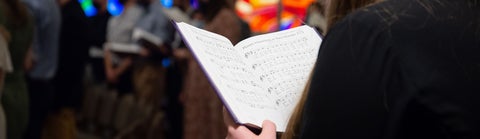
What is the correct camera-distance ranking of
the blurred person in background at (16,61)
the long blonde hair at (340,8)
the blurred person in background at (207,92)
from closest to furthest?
the long blonde hair at (340,8) → the blurred person in background at (16,61) → the blurred person in background at (207,92)

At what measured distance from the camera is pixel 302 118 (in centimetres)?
132

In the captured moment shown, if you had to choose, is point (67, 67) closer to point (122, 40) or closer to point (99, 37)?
point (122, 40)

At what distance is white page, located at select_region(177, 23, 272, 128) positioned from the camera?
1.39 metres

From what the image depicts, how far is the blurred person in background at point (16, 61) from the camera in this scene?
394 centimetres

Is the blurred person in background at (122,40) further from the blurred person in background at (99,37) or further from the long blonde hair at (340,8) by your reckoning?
the long blonde hair at (340,8)

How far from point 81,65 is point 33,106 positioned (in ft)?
1.88

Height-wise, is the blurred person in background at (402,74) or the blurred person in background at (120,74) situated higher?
the blurred person in background at (402,74)

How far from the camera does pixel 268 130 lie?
140 cm

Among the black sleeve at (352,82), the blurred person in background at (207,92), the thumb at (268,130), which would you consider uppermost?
the black sleeve at (352,82)

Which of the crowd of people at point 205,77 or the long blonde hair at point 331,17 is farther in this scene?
the long blonde hair at point 331,17

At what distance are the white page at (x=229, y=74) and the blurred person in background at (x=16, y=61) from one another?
8.44 feet

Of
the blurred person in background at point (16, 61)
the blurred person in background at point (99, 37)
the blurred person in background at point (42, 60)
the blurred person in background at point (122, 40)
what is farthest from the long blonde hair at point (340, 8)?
the blurred person in background at point (122, 40)

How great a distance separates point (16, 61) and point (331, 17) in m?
2.83

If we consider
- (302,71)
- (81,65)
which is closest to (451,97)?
(302,71)
